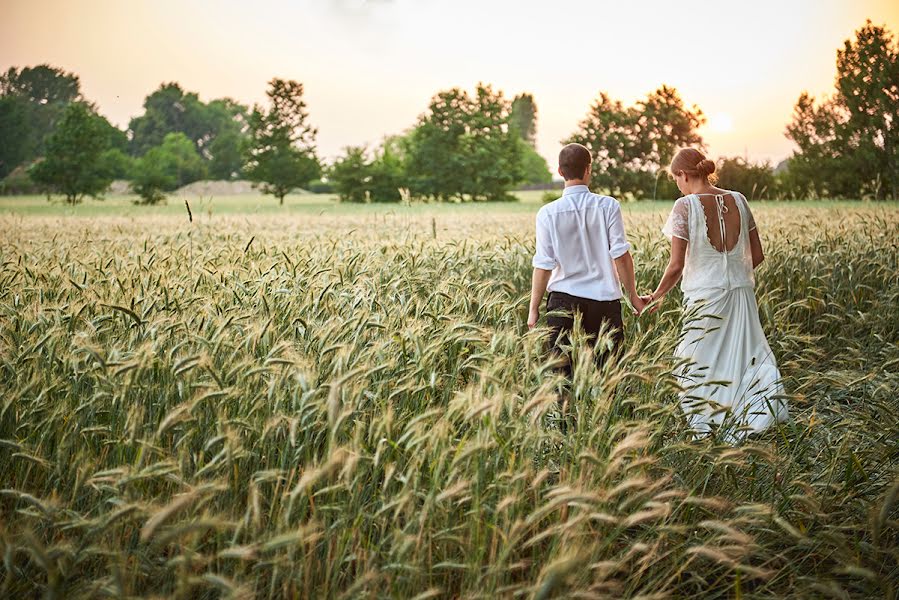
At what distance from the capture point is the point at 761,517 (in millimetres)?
2834

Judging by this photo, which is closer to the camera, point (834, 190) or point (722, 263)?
point (722, 263)

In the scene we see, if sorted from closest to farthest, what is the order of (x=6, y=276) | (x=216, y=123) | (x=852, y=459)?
(x=852, y=459), (x=6, y=276), (x=216, y=123)

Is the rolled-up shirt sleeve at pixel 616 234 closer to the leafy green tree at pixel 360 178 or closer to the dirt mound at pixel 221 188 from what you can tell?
the leafy green tree at pixel 360 178

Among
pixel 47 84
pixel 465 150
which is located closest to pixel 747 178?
pixel 465 150

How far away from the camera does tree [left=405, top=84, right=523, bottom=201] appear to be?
48.4 m

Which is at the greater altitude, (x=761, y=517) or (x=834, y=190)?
(x=834, y=190)

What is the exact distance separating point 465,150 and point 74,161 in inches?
981

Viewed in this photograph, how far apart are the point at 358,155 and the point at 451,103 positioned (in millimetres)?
9254

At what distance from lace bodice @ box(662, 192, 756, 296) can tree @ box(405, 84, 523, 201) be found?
41.2 meters

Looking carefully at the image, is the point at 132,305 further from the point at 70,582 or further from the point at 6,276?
the point at 6,276

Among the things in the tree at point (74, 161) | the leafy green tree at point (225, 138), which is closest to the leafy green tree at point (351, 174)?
the tree at point (74, 161)

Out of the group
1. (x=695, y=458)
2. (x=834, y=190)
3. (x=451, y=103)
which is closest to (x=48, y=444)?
(x=695, y=458)

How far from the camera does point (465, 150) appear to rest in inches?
1935

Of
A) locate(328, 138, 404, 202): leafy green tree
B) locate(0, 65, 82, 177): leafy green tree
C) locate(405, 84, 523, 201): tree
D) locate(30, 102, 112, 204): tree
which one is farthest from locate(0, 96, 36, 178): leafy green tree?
locate(405, 84, 523, 201): tree
